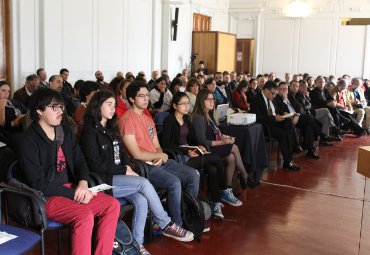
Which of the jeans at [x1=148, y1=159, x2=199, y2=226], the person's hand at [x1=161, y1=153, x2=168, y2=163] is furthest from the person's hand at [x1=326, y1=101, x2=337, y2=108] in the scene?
the person's hand at [x1=161, y1=153, x2=168, y2=163]

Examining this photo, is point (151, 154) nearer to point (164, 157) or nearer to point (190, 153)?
point (164, 157)

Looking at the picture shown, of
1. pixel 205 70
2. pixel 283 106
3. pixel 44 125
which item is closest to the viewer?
pixel 44 125

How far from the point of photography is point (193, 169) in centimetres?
387

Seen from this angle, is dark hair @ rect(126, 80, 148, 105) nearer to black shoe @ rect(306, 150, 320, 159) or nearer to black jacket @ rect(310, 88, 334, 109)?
black shoe @ rect(306, 150, 320, 159)

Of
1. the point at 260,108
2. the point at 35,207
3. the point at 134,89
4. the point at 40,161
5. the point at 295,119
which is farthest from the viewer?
the point at 295,119

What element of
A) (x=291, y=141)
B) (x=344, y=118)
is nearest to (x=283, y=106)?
(x=291, y=141)

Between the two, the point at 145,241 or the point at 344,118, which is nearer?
the point at 145,241

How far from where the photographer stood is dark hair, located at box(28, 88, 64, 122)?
279 centimetres

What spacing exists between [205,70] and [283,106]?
236 inches

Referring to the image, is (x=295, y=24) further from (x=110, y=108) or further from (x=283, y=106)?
(x=110, y=108)

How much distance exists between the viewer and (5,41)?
761cm

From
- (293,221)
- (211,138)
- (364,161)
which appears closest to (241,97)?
(211,138)

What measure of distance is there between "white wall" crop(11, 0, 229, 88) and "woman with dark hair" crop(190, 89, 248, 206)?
4363 millimetres

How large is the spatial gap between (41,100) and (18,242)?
929mm
